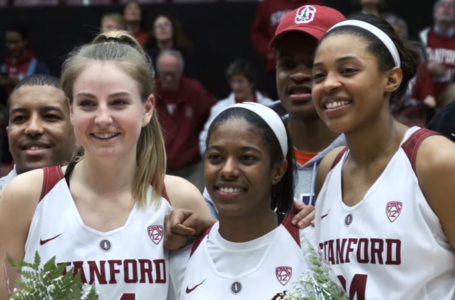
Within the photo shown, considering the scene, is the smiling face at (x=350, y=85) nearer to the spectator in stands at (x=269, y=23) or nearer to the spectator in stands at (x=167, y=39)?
the spectator in stands at (x=269, y=23)

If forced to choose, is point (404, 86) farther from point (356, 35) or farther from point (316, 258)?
point (316, 258)

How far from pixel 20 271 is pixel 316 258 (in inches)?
35.8

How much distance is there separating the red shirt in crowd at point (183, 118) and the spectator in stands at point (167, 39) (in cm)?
55

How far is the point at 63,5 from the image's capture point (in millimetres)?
9734

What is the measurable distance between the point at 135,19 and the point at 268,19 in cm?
136

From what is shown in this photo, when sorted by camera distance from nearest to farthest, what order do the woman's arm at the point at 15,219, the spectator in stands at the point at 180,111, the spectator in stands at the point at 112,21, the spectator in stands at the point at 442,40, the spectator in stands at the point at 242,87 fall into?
the woman's arm at the point at 15,219 → the spectator in stands at the point at 180,111 → the spectator in stands at the point at 242,87 → the spectator in stands at the point at 442,40 → the spectator in stands at the point at 112,21

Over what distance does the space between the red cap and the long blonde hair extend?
616 mm

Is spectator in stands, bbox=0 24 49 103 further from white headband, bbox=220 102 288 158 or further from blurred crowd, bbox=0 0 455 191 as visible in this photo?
white headband, bbox=220 102 288 158

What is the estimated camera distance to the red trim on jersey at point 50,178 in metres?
3.16

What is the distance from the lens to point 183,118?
812 centimetres

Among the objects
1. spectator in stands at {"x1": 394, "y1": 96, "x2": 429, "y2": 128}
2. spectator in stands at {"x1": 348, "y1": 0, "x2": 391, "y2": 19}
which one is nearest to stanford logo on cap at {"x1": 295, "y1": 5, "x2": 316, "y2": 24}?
spectator in stands at {"x1": 394, "y1": 96, "x2": 429, "y2": 128}

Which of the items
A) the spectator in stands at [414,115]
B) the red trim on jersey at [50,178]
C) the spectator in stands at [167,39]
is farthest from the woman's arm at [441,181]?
the spectator in stands at [167,39]

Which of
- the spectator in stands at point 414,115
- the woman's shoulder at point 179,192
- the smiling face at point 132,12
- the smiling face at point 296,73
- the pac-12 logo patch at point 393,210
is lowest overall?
the pac-12 logo patch at point 393,210

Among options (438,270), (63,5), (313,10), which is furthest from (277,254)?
(63,5)
